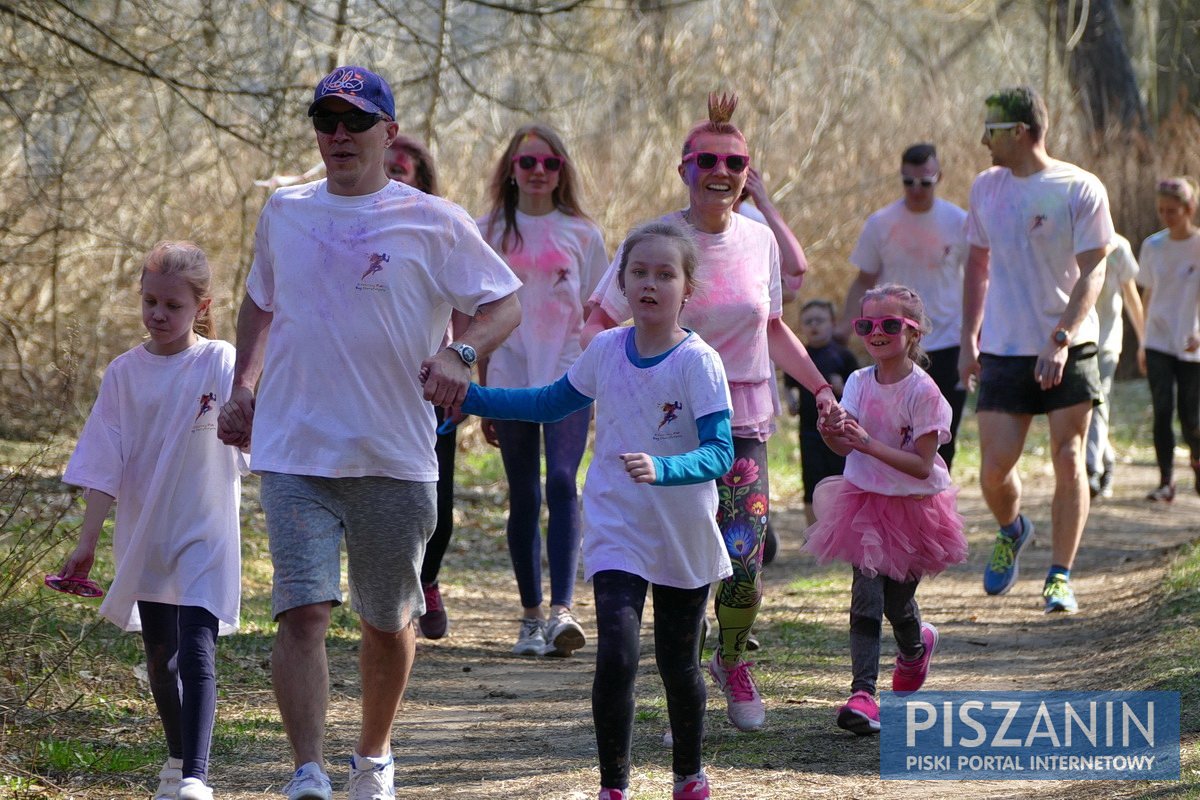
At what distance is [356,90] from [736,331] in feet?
5.62

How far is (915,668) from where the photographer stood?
583 centimetres

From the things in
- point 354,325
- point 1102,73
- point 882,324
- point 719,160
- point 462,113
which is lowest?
point 354,325

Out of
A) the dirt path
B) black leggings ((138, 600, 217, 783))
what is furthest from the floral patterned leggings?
black leggings ((138, 600, 217, 783))

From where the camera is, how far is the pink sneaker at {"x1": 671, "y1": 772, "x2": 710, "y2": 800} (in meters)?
4.44

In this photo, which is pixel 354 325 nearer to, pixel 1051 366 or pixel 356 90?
pixel 356 90

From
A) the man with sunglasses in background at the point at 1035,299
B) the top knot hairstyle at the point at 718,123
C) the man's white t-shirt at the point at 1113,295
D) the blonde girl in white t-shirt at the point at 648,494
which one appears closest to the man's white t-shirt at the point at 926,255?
the man with sunglasses in background at the point at 1035,299

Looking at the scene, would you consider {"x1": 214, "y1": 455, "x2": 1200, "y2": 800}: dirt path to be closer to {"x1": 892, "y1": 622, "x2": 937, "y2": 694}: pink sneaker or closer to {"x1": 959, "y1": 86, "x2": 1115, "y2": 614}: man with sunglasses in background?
{"x1": 892, "y1": 622, "x2": 937, "y2": 694}: pink sneaker

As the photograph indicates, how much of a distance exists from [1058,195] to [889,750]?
3.25 m

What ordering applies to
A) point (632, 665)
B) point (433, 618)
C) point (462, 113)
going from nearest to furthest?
point (632, 665) < point (433, 618) < point (462, 113)

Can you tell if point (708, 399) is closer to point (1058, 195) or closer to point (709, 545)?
point (709, 545)

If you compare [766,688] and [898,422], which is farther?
[766,688]

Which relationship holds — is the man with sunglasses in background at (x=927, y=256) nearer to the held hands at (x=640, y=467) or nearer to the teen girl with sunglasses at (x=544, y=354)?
the teen girl with sunglasses at (x=544, y=354)

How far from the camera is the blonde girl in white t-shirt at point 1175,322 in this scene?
11070 mm

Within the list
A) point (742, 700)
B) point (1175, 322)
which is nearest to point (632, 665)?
point (742, 700)
